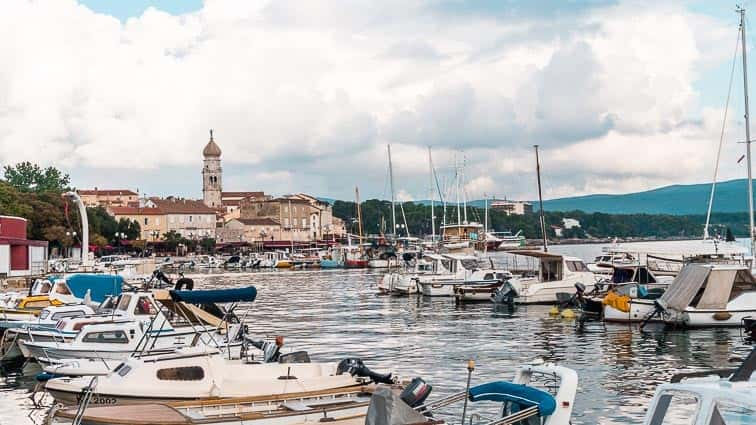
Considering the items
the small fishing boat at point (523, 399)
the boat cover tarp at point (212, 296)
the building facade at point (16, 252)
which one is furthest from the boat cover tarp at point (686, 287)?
the building facade at point (16, 252)

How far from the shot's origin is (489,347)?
36281 millimetres

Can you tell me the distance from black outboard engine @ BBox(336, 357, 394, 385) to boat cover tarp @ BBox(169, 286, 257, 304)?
5.31 m

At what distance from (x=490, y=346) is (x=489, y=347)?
0.29m

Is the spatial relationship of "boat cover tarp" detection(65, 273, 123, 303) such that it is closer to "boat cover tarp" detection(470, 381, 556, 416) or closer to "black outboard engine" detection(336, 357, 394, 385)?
"black outboard engine" detection(336, 357, 394, 385)

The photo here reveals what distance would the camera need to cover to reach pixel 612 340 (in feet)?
123

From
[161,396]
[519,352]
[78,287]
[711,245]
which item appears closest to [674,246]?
[711,245]

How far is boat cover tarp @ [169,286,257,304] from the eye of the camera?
2520 centimetres

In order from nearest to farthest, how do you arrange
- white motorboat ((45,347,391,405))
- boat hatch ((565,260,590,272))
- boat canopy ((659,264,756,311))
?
1. white motorboat ((45,347,391,405))
2. boat canopy ((659,264,756,311))
3. boat hatch ((565,260,590,272))

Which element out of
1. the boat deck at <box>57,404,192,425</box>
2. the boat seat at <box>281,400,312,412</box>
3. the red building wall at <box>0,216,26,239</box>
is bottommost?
the boat seat at <box>281,400,312,412</box>

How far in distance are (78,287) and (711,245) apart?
39.3 meters

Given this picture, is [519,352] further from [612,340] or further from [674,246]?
[674,246]

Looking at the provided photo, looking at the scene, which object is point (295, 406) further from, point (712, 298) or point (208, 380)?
point (712, 298)

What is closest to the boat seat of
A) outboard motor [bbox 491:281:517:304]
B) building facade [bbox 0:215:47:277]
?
outboard motor [bbox 491:281:517:304]

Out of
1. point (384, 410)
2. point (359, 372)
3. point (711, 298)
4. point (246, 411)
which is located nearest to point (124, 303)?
point (359, 372)
